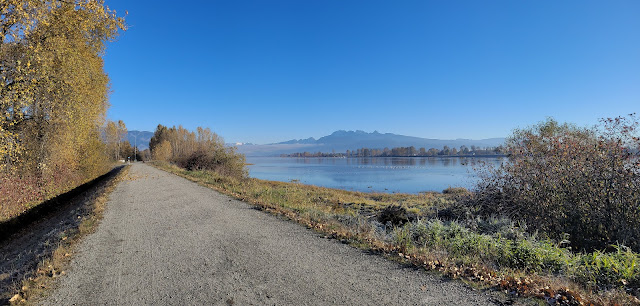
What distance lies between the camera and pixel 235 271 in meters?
4.56

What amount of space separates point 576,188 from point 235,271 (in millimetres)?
9206

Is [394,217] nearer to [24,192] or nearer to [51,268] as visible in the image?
[51,268]

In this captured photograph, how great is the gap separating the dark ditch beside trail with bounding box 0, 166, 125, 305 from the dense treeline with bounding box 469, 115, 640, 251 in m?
11.2

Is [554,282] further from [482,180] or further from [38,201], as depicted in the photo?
[38,201]

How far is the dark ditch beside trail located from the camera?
178 inches

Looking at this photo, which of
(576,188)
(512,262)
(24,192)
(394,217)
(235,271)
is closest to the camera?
(235,271)

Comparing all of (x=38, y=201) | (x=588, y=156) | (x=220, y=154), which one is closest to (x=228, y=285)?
(x=588, y=156)

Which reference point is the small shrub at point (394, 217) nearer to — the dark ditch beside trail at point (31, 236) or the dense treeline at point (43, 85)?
the dark ditch beside trail at point (31, 236)

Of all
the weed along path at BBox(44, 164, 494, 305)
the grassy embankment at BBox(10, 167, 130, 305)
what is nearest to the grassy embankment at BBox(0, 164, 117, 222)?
the grassy embankment at BBox(10, 167, 130, 305)

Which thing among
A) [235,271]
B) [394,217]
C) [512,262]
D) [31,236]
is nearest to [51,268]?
[235,271]

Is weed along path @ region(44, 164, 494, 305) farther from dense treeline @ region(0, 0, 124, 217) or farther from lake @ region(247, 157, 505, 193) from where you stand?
lake @ region(247, 157, 505, 193)

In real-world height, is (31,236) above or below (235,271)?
below

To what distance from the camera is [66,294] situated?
388 centimetres

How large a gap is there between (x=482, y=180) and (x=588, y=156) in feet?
11.5
